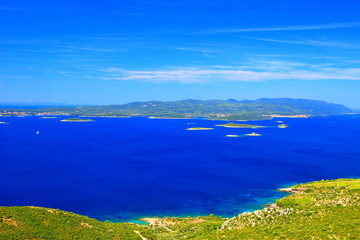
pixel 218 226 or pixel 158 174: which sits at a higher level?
pixel 218 226

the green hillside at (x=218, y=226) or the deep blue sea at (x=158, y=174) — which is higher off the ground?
the green hillside at (x=218, y=226)

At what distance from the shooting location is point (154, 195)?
88.4m

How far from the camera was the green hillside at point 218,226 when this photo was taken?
37.2 meters

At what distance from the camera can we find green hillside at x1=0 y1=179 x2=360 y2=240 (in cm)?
3725

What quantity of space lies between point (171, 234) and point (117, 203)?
107 feet

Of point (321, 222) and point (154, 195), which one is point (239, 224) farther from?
point (154, 195)

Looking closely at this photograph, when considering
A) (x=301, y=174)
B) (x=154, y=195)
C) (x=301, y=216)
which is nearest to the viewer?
(x=301, y=216)

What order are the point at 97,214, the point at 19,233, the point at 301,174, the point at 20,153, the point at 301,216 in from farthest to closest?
1. the point at 20,153
2. the point at 301,174
3. the point at 97,214
4. the point at 301,216
5. the point at 19,233

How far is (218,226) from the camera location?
167 ft

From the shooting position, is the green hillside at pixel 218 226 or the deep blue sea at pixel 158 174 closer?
the green hillside at pixel 218 226

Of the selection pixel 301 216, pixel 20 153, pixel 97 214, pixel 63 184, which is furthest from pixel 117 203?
pixel 20 153

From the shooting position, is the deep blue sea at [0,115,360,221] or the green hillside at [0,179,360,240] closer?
the green hillside at [0,179,360,240]

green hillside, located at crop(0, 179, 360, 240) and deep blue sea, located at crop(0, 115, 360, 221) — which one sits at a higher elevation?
green hillside, located at crop(0, 179, 360, 240)

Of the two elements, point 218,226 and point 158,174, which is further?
point 158,174
